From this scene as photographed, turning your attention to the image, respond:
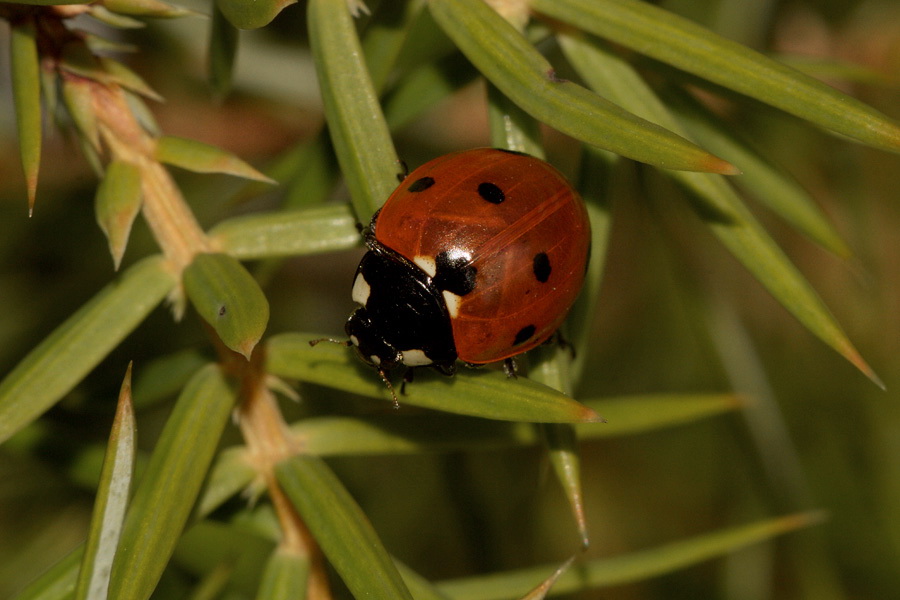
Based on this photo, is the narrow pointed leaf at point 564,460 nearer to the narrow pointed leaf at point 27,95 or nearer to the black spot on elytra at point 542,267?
the black spot on elytra at point 542,267

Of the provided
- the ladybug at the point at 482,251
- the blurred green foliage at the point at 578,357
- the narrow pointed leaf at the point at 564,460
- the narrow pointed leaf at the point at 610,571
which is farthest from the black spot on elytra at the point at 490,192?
the narrow pointed leaf at the point at 610,571

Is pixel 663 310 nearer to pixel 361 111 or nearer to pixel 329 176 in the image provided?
pixel 329 176

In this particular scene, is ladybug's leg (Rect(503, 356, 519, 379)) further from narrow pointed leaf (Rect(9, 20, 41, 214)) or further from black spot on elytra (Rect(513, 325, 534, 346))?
narrow pointed leaf (Rect(9, 20, 41, 214))

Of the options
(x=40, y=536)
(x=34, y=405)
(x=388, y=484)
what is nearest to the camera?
(x=34, y=405)

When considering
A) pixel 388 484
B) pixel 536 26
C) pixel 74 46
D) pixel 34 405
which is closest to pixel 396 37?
pixel 536 26

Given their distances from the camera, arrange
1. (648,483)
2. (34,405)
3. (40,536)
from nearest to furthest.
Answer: (34,405), (40,536), (648,483)

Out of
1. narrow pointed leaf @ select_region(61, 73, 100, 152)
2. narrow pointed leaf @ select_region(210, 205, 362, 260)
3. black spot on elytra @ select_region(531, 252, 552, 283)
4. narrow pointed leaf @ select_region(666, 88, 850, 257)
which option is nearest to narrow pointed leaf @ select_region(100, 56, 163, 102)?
narrow pointed leaf @ select_region(61, 73, 100, 152)
